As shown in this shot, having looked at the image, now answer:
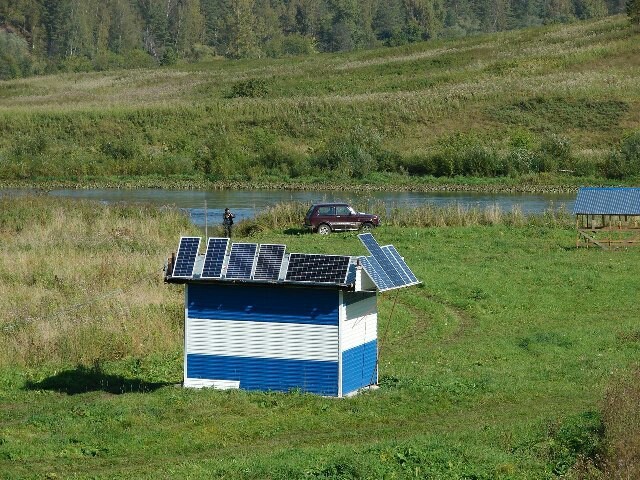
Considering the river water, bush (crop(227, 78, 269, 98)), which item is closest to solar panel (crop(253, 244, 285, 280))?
the river water

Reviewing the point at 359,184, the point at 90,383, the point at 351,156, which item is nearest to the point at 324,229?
the point at 90,383

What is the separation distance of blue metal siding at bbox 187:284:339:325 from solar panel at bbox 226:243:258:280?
216 millimetres

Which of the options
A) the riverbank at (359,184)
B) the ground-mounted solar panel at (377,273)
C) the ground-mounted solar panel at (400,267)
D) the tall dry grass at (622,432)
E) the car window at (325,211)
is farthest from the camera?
the riverbank at (359,184)

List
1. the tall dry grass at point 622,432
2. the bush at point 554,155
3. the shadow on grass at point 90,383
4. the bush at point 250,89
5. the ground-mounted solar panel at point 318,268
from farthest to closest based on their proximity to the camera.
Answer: the bush at point 250,89 → the bush at point 554,155 → the shadow on grass at point 90,383 → the ground-mounted solar panel at point 318,268 → the tall dry grass at point 622,432

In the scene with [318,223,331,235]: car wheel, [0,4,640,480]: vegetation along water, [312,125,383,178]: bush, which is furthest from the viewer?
[312,125,383,178]: bush

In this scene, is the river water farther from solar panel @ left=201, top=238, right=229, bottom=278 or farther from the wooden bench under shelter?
solar panel @ left=201, top=238, right=229, bottom=278

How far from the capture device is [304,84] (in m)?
126

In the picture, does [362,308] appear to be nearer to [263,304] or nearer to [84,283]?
[263,304]

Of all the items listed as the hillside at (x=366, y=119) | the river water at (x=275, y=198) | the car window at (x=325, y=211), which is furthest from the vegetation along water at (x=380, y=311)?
the river water at (x=275, y=198)

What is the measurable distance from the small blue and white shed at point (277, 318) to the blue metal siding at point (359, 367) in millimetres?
18

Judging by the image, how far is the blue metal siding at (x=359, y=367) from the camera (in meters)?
22.2

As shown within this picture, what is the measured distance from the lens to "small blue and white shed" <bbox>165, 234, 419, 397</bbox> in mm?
22016

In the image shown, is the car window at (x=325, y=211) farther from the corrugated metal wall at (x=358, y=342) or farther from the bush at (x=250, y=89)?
the bush at (x=250, y=89)

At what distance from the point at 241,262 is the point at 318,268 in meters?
1.48
